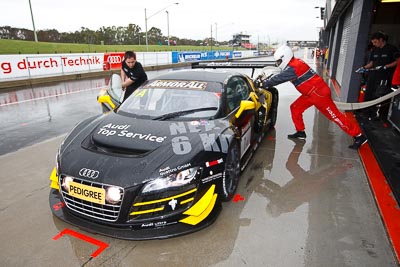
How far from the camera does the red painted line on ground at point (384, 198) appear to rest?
8.68 ft

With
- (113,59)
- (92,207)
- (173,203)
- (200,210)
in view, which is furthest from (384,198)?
(113,59)

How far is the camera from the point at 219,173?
2.78 m

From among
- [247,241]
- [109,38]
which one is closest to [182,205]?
[247,241]

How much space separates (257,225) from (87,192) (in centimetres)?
156

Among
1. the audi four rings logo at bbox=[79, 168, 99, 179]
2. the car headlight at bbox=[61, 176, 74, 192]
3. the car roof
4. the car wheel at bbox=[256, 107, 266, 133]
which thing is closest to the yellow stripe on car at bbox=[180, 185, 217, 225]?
the audi four rings logo at bbox=[79, 168, 99, 179]

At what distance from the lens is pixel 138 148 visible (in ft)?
8.84

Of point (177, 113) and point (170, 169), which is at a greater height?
point (177, 113)

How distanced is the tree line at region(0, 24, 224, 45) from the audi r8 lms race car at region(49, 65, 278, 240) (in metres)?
58.0

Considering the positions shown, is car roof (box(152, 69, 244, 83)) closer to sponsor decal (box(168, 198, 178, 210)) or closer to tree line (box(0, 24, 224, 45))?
sponsor decal (box(168, 198, 178, 210))

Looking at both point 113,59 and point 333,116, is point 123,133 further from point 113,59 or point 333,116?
point 113,59

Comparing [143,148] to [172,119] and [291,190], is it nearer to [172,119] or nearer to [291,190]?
[172,119]

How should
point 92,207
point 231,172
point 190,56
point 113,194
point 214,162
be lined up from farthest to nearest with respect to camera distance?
point 190,56 < point 231,172 < point 214,162 < point 92,207 < point 113,194

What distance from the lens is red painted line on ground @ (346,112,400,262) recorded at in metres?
2.65

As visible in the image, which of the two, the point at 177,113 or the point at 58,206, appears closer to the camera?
the point at 58,206
